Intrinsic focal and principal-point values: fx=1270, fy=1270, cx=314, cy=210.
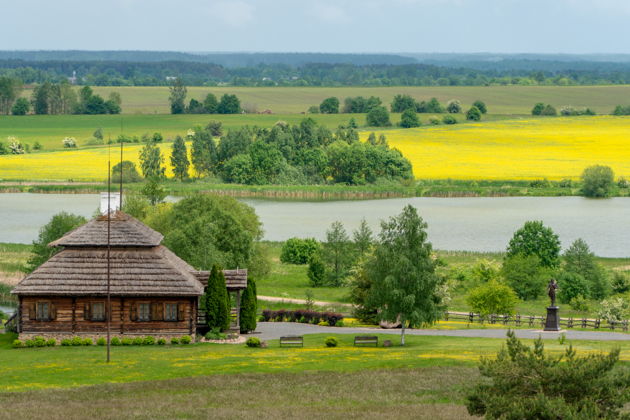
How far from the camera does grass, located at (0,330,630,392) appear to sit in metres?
38.4

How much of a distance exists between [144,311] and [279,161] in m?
88.6

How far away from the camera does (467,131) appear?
172m

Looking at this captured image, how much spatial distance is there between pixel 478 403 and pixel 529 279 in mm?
38928

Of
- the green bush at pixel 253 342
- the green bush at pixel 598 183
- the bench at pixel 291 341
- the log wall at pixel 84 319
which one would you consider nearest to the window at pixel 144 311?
the log wall at pixel 84 319

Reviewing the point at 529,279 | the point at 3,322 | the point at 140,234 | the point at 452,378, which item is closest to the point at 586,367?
the point at 452,378

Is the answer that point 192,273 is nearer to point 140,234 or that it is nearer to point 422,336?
point 140,234

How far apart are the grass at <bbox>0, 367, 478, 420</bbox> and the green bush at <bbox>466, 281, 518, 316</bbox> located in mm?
18434

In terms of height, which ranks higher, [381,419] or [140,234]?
[140,234]

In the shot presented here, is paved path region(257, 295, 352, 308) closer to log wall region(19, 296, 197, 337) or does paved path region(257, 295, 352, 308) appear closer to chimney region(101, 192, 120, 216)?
chimney region(101, 192, 120, 216)

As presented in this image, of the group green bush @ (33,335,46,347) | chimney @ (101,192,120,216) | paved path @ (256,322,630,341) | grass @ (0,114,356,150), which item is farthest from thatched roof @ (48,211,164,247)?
grass @ (0,114,356,150)

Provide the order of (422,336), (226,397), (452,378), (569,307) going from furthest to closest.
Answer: (569,307) < (422,336) < (452,378) < (226,397)

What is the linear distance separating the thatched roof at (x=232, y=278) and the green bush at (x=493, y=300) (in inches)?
449

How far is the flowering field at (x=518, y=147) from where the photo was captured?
135375 millimetres

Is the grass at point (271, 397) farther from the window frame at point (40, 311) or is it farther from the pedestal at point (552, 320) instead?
the pedestal at point (552, 320)
